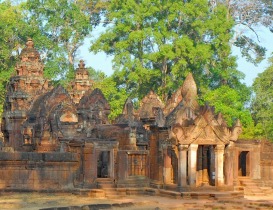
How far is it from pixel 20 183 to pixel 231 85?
23535 mm

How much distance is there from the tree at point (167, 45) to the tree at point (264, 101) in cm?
104

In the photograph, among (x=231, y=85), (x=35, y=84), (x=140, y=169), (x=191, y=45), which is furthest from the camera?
(x=231, y=85)

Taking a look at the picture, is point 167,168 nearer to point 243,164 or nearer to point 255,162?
point 255,162

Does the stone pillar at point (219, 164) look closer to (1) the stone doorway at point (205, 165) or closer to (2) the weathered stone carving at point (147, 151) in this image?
(2) the weathered stone carving at point (147, 151)

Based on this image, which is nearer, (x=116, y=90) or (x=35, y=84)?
(x=35, y=84)

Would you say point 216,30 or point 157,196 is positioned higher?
point 216,30

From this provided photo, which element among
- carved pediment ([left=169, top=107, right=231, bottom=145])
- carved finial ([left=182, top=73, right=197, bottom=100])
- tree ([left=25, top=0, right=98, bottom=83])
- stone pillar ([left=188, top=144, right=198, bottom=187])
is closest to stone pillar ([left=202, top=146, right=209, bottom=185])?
stone pillar ([left=188, top=144, right=198, bottom=187])

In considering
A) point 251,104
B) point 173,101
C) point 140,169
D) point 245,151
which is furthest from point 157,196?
point 251,104

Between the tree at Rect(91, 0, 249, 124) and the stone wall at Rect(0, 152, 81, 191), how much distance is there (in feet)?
57.5

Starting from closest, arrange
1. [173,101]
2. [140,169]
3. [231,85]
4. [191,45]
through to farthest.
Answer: [140,169] < [173,101] < [191,45] < [231,85]

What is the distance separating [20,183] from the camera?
2194cm

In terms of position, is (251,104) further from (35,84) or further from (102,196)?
(102,196)

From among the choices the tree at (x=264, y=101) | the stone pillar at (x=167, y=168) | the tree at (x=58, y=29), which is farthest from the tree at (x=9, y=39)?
the stone pillar at (x=167, y=168)

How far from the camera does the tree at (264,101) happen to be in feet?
126
